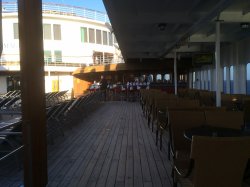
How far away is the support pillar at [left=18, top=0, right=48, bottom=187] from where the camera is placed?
3.41 m

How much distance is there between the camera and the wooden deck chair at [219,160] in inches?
97.1

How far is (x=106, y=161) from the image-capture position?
538cm


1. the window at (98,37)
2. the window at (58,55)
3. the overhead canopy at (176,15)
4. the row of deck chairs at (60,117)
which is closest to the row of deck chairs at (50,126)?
the row of deck chairs at (60,117)

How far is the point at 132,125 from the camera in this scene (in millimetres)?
9594

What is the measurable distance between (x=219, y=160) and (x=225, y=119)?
1722mm

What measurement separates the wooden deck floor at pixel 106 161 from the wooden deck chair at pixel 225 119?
882mm

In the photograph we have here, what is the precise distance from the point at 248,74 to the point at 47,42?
107ft

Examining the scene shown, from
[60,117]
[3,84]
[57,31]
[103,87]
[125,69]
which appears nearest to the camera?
[60,117]

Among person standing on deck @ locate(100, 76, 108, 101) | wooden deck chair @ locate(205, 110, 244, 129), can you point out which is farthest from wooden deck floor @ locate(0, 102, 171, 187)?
person standing on deck @ locate(100, 76, 108, 101)

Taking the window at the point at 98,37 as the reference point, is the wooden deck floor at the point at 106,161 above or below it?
below

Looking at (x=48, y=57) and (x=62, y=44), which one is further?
(x=62, y=44)

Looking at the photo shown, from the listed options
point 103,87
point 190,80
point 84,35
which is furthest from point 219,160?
point 84,35

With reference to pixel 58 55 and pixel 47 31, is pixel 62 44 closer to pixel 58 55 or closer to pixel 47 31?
pixel 58 55

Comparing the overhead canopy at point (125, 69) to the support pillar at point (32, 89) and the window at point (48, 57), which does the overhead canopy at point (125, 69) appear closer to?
the window at point (48, 57)
